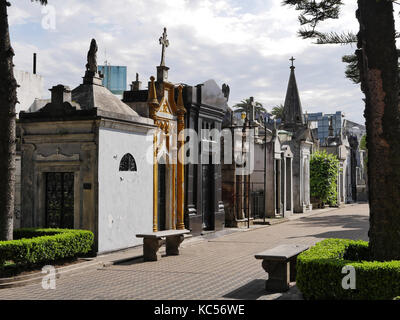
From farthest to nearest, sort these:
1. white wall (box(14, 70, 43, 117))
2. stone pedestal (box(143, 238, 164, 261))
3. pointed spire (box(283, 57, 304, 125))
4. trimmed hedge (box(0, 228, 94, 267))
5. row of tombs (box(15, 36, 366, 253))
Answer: pointed spire (box(283, 57, 304, 125)), white wall (box(14, 70, 43, 117)), row of tombs (box(15, 36, 366, 253)), stone pedestal (box(143, 238, 164, 261)), trimmed hedge (box(0, 228, 94, 267))

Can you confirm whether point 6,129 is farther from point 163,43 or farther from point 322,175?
point 322,175

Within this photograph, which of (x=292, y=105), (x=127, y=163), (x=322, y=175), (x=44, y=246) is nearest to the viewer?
(x=44, y=246)

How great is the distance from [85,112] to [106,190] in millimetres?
2091

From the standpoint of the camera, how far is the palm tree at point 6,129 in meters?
10.8

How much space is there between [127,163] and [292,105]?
90.9 ft

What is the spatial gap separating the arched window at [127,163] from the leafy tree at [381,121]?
7.33m

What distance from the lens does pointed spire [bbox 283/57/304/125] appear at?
129ft

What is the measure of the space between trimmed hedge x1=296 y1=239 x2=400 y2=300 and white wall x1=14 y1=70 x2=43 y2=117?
58.2ft

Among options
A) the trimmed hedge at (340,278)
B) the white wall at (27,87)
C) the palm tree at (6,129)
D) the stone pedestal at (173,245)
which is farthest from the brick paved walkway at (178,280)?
the white wall at (27,87)

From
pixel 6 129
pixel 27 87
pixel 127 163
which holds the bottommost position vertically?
pixel 127 163

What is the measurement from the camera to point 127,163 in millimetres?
14102

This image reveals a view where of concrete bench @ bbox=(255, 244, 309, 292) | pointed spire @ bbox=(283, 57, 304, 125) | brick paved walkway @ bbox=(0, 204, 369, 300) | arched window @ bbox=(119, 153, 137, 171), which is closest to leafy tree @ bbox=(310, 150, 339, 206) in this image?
Answer: pointed spire @ bbox=(283, 57, 304, 125)

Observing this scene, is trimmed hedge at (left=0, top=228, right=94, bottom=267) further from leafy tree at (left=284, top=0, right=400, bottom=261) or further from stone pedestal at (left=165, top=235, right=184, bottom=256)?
leafy tree at (left=284, top=0, right=400, bottom=261)

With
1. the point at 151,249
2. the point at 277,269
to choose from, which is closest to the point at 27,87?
the point at 151,249
